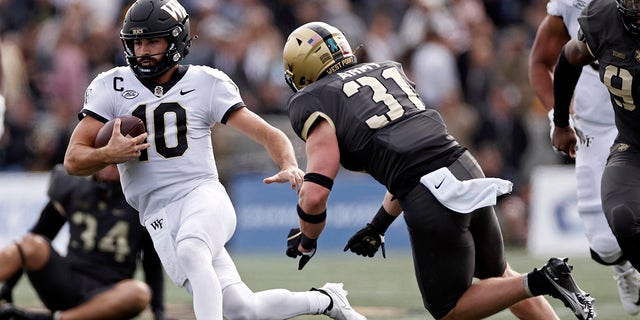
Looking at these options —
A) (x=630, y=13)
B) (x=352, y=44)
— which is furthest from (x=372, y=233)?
(x=352, y=44)

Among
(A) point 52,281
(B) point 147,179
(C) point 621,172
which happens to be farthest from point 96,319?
(C) point 621,172

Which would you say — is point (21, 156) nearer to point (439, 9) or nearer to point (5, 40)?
point (5, 40)

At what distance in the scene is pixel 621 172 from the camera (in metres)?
5.66

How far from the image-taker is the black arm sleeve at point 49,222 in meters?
7.30

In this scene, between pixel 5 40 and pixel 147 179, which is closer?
pixel 147 179

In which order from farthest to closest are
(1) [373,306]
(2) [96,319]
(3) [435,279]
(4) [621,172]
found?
(1) [373,306] → (2) [96,319] → (4) [621,172] → (3) [435,279]

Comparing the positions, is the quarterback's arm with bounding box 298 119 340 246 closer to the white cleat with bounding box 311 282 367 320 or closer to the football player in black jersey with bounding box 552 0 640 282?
the white cleat with bounding box 311 282 367 320

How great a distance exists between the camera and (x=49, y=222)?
288 inches

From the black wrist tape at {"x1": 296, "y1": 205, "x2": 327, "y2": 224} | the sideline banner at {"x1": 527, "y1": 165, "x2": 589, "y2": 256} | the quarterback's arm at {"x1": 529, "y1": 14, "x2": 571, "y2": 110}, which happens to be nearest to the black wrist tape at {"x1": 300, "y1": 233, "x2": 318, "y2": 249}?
the black wrist tape at {"x1": 296, "y1": 205, "x2": 327, "y2": 224}

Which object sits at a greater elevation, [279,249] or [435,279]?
[435,279]

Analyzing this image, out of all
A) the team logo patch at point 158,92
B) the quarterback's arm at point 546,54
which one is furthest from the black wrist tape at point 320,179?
the quarterback's arm at point 546,54

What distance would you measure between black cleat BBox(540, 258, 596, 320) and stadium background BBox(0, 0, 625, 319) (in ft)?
21.8

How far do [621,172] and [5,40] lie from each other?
407 inches

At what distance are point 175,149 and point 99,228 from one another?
6.04 feet
